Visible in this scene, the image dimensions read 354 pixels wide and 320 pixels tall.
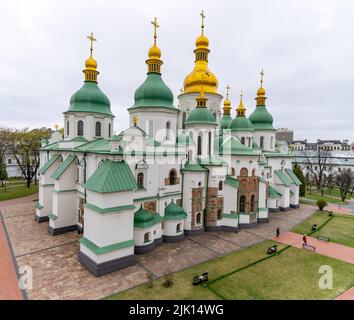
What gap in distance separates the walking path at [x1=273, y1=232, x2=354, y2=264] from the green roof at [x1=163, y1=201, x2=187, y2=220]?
9.04 metres

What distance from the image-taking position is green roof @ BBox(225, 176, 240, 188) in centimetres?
2086

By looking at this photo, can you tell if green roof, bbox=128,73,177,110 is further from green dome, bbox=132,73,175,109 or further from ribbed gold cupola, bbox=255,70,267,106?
ribbed gold cupola, bbox=255,70,267,106

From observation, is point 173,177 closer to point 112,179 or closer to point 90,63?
point 112,179

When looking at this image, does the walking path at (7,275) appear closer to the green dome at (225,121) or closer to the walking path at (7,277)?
the walking path at (7,277)

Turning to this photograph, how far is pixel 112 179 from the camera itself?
14.0m

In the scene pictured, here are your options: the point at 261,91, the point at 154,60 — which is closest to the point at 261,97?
the point at 261,91

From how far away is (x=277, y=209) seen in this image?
28.7 meters

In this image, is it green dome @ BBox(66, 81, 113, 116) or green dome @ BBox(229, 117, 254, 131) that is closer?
green dome @ BBox(66, 81, 113, 116)

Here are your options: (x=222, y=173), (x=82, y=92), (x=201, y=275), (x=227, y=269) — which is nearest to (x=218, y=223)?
(x=222, y=173)

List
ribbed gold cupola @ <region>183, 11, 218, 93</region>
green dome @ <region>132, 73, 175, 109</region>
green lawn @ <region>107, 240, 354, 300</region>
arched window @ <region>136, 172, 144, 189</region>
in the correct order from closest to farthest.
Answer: green lawn @ <region>107, 240, 354, 300</region>
arched window @ <region>136, 172, 144, 189</region>
green dome @ <region>132, 73, 175, 109</region>
ribbed gold cupola @ <region>183, 11, 218, 93</region>

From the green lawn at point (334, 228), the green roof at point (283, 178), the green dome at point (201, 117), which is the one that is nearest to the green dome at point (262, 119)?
the green roof at point (283, 178)

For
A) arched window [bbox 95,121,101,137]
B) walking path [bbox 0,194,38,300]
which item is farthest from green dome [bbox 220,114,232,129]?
walking path [bbox 0,194,38,300]

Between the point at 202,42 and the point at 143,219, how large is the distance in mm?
22428

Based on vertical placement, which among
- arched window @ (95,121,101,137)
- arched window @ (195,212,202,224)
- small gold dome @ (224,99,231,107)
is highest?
small gold dome @ (224,99,231,107)
